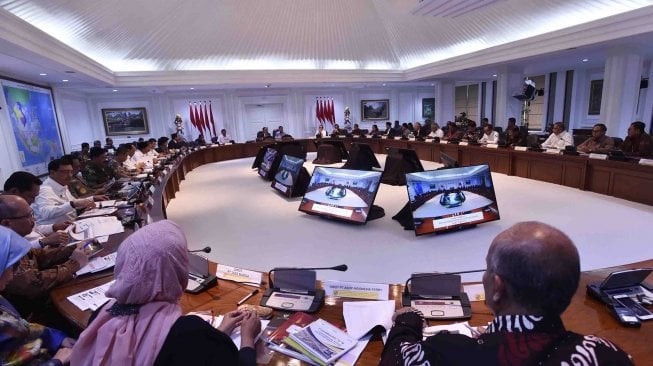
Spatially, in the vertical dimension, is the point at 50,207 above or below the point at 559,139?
below

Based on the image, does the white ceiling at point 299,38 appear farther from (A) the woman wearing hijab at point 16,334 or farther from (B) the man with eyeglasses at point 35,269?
(A) the woman wearing hijab at point 16,334

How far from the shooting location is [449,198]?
437 cm

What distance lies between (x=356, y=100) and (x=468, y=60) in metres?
7.47

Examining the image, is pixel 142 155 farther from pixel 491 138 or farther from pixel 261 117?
pixel 491 138

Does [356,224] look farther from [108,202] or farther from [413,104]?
Answer: [413,104]

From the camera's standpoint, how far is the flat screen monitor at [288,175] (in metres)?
6.49

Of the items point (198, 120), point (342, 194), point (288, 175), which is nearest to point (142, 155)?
point (288, 175)

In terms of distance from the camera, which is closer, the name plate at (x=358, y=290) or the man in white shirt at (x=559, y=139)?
the name plate at (x=358, y=290)

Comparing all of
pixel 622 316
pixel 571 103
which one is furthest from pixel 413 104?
pixel 622 316

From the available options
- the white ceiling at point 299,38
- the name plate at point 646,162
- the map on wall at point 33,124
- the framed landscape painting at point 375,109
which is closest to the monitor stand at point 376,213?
the name plate at point 646,162

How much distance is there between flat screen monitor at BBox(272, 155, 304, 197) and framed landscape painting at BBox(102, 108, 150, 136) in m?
10.3

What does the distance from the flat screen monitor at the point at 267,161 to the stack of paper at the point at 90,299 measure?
6.37 m

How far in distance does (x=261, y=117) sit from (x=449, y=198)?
1334cm

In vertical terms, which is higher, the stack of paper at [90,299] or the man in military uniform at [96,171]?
the man in military uniform at [96,171]
